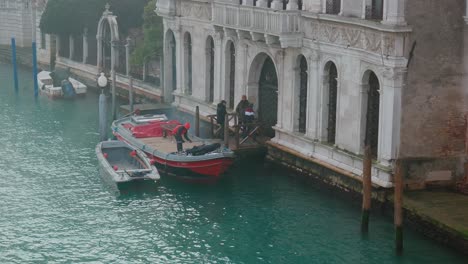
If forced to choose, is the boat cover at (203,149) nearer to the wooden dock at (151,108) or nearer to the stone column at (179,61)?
the wooden dock at (151,108)

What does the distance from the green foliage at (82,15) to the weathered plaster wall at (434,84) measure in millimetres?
26994

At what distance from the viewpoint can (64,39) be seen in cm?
5528

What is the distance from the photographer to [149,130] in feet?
112

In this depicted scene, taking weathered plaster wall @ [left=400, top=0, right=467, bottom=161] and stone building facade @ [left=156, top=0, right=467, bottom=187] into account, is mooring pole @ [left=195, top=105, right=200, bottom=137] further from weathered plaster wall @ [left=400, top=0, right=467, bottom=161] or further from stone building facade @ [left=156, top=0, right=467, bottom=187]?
weathered plaster wall @ [left=400, top=0, right=467, bottom=161]

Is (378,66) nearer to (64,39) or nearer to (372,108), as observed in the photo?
(372,108)

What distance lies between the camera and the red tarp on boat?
111ft

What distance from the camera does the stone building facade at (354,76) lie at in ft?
83.9

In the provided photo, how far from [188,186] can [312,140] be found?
423cm

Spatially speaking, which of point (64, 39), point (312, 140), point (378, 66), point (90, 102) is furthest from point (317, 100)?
point (64, 39)

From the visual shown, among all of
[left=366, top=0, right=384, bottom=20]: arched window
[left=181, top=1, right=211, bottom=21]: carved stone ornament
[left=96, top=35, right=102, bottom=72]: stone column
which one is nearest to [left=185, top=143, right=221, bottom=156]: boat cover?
[left=366, top=0, right=384, bottom=20]: arched window

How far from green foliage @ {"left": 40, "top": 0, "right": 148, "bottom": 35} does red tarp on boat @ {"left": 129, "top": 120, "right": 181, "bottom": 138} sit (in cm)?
1711

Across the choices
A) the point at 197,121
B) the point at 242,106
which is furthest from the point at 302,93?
the point at 197,121

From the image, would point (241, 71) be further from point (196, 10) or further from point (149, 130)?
point (196, 10)

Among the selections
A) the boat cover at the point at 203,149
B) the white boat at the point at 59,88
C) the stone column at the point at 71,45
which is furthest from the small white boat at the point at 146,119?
the stone column at the point at 71,45
